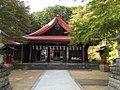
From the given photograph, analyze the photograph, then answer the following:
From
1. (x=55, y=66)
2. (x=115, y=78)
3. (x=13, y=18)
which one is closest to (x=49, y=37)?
(x=55, y=66)

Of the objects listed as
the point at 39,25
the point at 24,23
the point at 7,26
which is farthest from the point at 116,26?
the point at 39,25

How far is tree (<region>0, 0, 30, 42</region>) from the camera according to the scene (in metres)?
20.6

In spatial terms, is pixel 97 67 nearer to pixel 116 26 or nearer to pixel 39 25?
pixel 116 26

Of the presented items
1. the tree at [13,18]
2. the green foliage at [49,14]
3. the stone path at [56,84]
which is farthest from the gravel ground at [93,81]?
the green foliage at [49,14]

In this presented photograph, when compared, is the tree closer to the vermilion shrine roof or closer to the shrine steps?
the shrine steps

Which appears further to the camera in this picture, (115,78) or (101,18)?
(101,18)

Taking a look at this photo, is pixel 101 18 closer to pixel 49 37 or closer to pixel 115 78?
pixel 115 78

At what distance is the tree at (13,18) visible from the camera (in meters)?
20.6

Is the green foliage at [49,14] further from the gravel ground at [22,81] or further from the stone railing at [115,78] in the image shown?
the stone railing at [115,78]

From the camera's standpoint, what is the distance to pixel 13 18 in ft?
69.8

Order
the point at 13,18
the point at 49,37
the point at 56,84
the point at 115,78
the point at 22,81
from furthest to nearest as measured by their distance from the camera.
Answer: the point at 49,37 < the point at 13,18 < the point at 22,81 < the point at 56,84 < the point at 115,78

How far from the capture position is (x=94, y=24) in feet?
43.1

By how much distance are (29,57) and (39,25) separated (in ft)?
71.3

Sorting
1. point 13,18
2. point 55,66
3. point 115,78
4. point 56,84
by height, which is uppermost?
point 13,18
